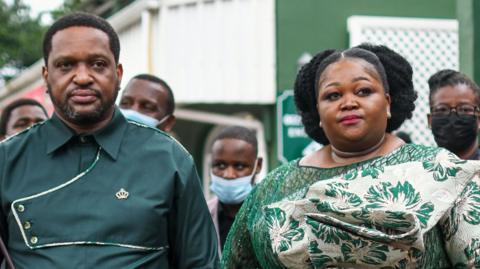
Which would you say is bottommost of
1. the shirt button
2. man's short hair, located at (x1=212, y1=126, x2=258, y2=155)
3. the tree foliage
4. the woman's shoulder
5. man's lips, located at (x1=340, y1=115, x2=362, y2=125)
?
the tree foliage

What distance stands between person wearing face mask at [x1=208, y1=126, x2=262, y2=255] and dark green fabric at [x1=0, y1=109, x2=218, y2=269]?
96.9 inches

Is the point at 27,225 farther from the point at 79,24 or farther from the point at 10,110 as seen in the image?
the point at 10,110

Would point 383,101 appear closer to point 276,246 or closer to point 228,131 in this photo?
point 276,246

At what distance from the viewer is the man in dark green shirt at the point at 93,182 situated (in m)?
3.63

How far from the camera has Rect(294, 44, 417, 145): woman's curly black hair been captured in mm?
4160

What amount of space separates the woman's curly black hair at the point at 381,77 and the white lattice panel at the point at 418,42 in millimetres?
8438

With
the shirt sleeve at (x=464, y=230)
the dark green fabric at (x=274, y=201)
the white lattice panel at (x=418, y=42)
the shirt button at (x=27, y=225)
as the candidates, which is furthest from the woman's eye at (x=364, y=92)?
the white lattice panel at (x=418, y=42)

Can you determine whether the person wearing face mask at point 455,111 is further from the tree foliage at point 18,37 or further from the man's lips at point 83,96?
the tree foliage at point 18,37

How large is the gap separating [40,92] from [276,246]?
11647mm

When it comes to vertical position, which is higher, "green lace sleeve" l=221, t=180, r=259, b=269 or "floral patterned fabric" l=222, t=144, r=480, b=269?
"floral patterned fabric" l=222, t=144, r=480, b=269

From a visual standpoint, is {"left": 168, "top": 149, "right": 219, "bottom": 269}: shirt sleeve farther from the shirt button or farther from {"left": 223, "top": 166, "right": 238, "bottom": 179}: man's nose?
{"left": 223, "top": 166, "right": 238, "bottom": 179}: man's nose

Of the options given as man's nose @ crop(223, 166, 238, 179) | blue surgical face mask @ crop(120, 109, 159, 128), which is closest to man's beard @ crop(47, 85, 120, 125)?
blue surgical face mask @ crop(120, 109, 159, 128)

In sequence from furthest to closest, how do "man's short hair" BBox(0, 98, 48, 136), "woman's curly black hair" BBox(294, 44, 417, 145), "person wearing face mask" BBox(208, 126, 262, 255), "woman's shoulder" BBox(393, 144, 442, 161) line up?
"man's short hair" BBox(0, 98, 48, 136) → "person wearing face mask" BBox(208, 126, 262, 255) → "woman's curly black hair" BBox(294, 44, 417, 145) → "woman's shoulder" BBox(393, 144, 442, 161)

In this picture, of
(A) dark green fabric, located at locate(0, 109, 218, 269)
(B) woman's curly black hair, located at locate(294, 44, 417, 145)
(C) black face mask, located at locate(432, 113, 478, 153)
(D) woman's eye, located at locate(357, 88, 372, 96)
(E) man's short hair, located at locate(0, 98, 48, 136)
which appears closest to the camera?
(A) dark green fabric, located at locate(0, 109, 218, 269)
